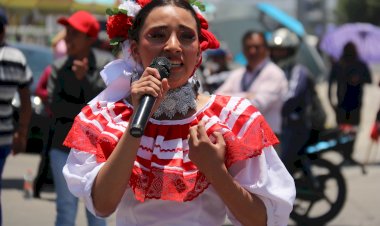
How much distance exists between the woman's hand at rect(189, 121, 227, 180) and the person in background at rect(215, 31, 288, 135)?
5165 mm

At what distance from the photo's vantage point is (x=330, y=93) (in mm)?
13461

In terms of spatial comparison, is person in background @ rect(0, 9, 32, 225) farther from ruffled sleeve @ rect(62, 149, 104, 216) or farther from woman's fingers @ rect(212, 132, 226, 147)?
woman's fingers @ rect(212, 132, 226, 147)

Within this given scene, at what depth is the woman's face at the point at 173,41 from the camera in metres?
2.96

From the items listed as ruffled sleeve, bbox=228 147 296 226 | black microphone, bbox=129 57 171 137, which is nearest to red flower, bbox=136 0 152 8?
black microphone, bbox=129 57 171 137

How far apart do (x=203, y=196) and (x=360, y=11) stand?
65173 mm

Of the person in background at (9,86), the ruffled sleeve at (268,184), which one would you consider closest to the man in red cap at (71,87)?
the person in background at (9,86)

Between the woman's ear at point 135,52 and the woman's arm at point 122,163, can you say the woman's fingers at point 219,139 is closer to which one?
the woman's arm at point 122,163

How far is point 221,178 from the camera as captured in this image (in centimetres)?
284

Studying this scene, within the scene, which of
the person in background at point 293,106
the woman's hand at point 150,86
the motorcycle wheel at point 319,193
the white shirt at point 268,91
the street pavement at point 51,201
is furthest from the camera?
the person in background at point 293,106

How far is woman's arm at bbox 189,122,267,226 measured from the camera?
2.79 meters

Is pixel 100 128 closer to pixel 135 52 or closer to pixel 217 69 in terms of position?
pixel 135 52

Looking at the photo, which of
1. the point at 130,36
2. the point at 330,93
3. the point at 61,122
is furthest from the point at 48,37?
the point at 130,36

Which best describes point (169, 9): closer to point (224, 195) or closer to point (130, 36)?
point (130, 36)

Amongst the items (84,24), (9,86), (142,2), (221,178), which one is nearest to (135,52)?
(142,2)
